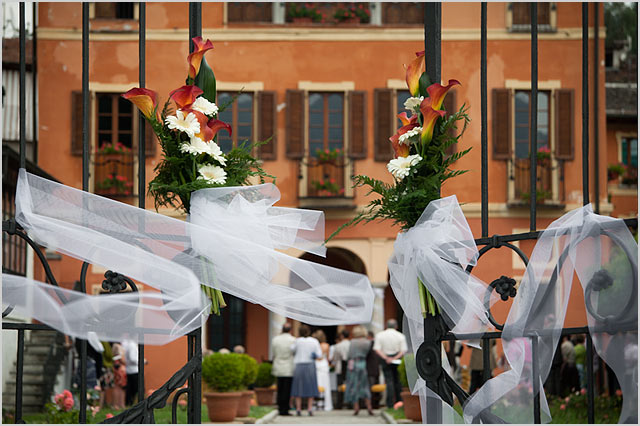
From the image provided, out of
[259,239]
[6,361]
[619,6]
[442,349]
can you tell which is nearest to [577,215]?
[442,349]

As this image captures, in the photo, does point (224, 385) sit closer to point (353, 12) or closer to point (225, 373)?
point (225, 373)

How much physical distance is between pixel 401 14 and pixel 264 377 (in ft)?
25.5

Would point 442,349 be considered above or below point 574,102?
below

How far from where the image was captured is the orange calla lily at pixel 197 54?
10.9 feet

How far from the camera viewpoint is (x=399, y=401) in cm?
1441

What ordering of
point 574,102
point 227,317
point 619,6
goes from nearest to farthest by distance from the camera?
1. point 574,102
2. point 227,317
3. point 619,6

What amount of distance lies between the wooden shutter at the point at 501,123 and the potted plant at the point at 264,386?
622 centimetres

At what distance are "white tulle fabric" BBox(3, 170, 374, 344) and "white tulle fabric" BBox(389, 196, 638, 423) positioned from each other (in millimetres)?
232

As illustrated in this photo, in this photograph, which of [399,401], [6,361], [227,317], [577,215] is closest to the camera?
[577,215]

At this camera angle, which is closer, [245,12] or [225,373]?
[225,373]

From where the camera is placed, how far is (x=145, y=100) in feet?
11.0

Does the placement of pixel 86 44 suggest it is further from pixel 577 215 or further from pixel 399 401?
pixel 399 401

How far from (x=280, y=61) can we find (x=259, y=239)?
51.3ft


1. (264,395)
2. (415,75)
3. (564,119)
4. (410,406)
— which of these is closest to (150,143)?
(264,395)
